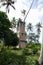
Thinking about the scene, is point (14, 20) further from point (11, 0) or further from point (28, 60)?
point (28, 60)

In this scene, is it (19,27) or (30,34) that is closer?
(19,27)

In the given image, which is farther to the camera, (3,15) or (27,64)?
(3,15)

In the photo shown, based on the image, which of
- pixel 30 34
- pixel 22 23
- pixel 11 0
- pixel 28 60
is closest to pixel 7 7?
pixel 11 0

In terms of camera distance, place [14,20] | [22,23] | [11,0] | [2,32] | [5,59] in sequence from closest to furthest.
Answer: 1. [5,59]
2. [2,32]
3. [11,0]
4. [22,23]
5. [14,20]

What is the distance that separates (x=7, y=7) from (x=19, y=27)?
1341 centimetres

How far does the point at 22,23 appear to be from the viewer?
50.5m

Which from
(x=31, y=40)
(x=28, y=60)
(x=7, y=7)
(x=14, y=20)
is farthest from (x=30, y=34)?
(x=28, y=60)

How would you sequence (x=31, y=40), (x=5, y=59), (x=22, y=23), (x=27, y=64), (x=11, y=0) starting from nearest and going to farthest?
(x=5, y=59), (x=27, y=64), (x=11, y=0), (x=22, y=23), (x=31, y=40)

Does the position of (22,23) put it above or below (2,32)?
above

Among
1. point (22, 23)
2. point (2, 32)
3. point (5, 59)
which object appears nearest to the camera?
point (5, 59)

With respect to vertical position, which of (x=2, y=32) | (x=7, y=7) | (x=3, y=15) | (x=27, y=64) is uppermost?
(x=7, y=7)

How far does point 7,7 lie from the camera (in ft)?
123

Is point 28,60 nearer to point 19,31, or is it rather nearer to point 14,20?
point 19,31

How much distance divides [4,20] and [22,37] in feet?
71.4
